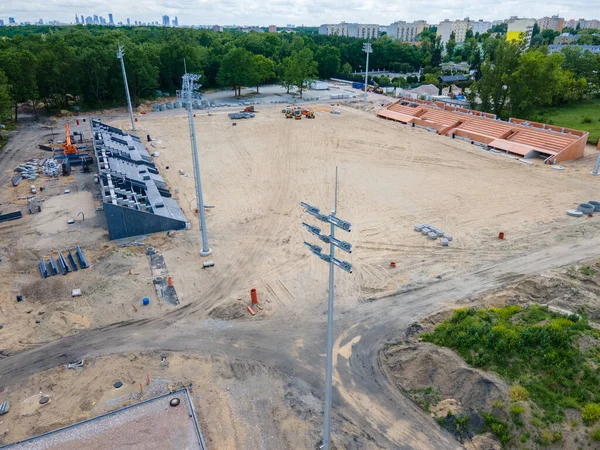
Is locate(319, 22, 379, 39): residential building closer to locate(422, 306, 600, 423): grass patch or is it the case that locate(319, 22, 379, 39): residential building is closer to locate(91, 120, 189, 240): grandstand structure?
locate(91, 120, 189, 240): grandstand structure

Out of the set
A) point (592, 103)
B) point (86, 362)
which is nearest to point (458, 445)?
point (86, 362)

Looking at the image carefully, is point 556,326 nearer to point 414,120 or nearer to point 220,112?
point 414,120

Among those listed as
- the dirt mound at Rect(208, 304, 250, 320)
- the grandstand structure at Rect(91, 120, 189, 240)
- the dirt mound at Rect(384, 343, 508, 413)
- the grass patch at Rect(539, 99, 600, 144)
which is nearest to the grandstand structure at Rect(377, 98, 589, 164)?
the grass patch at Rect(539, 99, 600, 144)

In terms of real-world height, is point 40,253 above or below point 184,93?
below

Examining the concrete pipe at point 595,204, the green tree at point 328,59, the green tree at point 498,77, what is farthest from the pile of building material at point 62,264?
the green tree at point 328,59

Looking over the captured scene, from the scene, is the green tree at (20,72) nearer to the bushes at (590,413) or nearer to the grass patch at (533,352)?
the grass patch at (533,352)

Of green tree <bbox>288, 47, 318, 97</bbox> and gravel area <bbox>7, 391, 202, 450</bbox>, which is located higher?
green tree <bbox>288, 47, 318, 97</bbox>
